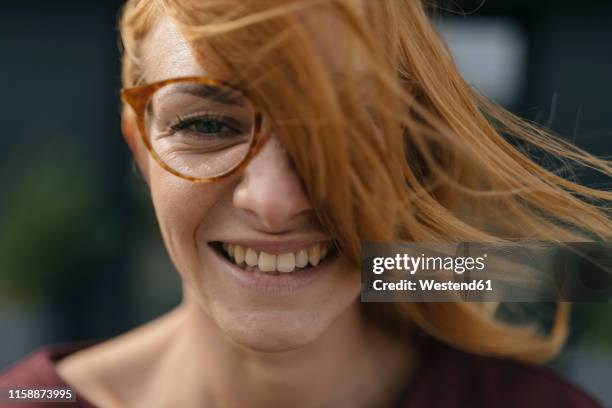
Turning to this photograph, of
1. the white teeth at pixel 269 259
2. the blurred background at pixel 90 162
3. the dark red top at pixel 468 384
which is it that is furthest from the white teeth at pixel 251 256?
the blurred background at pixel 90 162

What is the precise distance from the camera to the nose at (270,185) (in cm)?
73

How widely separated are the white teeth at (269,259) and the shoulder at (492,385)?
301 mm

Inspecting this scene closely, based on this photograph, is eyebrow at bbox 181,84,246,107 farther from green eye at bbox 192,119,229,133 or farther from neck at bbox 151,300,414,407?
neck at bbox 151,300,414,407

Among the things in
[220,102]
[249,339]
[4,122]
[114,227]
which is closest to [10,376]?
[249,339]

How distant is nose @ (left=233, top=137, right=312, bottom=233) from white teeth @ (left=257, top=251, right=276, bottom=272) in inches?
3.4

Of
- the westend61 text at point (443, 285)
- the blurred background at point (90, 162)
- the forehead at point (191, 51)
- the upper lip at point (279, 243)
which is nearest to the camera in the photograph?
the forehead at point (191, 51)

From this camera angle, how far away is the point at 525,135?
91 cm

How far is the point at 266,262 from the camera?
0.82 metres

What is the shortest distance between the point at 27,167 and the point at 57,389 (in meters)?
1.14

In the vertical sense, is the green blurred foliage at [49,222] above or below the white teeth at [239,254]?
below

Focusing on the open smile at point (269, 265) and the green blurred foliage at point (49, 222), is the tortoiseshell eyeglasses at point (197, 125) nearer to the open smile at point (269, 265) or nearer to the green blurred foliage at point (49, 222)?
the open smile at point (269, 265)

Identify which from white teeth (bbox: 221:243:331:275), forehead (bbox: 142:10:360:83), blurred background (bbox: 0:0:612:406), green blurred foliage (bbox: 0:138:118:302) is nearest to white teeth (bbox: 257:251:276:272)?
white teeth (bbox: 221:243:331:275)

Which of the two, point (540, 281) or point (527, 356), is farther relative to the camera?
point (527, 356)

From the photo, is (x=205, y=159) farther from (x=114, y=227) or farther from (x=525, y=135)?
(x=114, y=227)
